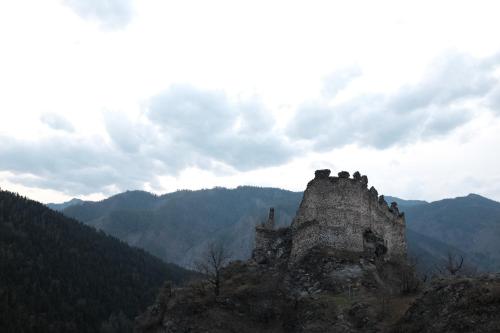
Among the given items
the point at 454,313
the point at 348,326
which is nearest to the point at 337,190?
the point at 348,326

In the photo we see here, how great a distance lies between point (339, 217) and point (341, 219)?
37 cm

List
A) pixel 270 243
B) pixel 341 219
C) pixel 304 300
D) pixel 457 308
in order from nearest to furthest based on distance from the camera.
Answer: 1. pixel 457 308
2. pixel 304 300
3. pixel 341 219
4. pixel 270 243

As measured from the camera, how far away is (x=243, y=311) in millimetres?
64688

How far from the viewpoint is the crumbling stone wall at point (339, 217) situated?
67.2m

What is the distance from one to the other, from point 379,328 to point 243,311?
1932 cm

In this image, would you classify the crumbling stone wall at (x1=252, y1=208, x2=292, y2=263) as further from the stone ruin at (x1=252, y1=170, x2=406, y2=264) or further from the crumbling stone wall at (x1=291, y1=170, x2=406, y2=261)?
the crumbling stone wall at (x1=291, y1=170, x2=406, y2=261)

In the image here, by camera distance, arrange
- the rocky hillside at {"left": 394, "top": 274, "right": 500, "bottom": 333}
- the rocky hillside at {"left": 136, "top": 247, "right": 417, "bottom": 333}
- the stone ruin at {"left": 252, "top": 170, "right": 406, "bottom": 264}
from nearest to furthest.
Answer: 1. the rocky hillside at {"left": 394, "top": 274, "right": 500, "bottom": 333}
2. the rocky hillside at {"left": 136, "top": 247, "right": 417, "bottom": 333}
3. the stone ruin at {"left": 252, "top": 170, "right": 406, "bottom": 264}

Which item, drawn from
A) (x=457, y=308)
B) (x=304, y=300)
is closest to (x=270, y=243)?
(x=304, y=300)

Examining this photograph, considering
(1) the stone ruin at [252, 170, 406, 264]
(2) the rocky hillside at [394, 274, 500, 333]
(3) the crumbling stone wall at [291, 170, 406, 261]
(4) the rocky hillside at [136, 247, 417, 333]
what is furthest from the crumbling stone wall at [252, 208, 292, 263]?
(2) the rocky hillside at [394, 274, 500, 333]

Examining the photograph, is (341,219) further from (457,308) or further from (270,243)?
(457,308)

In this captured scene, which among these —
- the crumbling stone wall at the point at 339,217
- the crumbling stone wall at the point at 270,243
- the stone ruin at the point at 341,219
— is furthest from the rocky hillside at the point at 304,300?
the crumbling stone wall at the point at 270,243

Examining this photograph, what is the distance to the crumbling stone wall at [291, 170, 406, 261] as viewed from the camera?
67.2m

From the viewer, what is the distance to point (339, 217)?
2650 inches

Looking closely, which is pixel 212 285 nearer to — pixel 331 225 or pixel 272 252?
pixel 272 252
